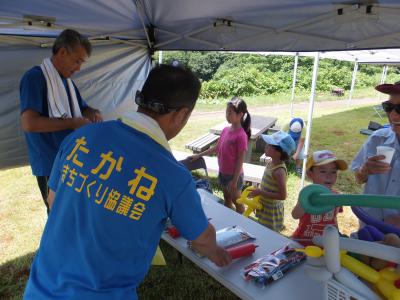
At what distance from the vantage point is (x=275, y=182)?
2455mm

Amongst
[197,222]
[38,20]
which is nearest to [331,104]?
[38,20]

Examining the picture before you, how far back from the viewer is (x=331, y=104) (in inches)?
563

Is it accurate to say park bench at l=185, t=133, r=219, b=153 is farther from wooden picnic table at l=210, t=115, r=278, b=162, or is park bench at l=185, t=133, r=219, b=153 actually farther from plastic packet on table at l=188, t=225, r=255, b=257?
plastic packet on table at l=188, t=225, r=255, b=257

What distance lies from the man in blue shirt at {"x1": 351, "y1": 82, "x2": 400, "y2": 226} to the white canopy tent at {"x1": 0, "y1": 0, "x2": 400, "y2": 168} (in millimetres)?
652

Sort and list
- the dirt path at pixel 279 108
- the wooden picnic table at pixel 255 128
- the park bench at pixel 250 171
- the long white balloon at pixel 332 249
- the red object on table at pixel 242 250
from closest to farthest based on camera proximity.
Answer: the long white balloon at pixel 332 249 < the red object on table at pixel 242 250 < the park bench at pixel 250 171 < the wooden picnic table at pixel 255 128 < the dirt path at pixel 279 108

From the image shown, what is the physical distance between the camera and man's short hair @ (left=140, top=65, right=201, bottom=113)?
1062mm

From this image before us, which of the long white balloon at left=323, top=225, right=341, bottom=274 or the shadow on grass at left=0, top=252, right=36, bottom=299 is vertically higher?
the long white balloon at left=323, top=225, right=341, bottom=274

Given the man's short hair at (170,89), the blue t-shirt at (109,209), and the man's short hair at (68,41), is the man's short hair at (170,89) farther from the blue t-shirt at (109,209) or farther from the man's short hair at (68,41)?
the man's short hair at (68,41)

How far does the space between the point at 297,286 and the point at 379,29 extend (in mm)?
1876

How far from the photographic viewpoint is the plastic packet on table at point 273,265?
1.39 meters

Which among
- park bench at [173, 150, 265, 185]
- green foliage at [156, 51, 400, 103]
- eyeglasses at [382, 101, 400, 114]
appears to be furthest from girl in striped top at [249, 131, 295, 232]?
green foliage at [156, 51, 400, 103]

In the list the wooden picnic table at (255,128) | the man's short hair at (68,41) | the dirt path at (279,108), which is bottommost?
the dirt path at (279,108)

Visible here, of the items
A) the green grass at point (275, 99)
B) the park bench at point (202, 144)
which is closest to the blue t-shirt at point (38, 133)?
the park bench at point (202, 144)

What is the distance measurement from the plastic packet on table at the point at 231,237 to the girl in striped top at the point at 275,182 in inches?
24.0
